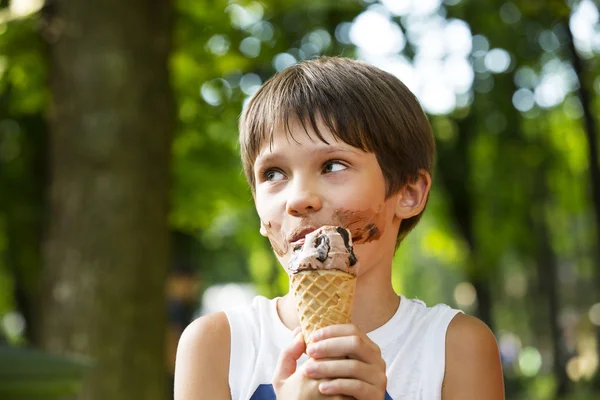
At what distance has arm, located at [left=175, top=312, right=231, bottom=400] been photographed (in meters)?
2.21

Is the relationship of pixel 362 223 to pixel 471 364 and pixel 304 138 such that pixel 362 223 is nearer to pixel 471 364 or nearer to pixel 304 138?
pixel 304 138

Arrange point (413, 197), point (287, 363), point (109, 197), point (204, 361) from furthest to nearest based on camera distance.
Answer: point (109, 197), point (413, 197), point (204, 361), point (287, 363)

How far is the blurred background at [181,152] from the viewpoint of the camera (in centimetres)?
731

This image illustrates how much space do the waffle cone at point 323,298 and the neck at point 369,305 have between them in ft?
0.94

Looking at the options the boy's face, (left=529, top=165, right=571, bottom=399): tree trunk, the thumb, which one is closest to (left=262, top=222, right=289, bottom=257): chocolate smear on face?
the boy's face

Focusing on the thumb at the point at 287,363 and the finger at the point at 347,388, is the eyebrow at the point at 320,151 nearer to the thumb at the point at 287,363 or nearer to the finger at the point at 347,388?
A: the thumb at the point at 287,363

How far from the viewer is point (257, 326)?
2326 millimetres

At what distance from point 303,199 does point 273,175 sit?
0.51 ft

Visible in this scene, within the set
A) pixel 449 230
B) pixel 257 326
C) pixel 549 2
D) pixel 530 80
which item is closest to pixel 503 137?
pixel 530 80

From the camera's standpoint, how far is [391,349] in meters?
2.24

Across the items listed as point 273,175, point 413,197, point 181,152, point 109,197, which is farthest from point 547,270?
point 273,175

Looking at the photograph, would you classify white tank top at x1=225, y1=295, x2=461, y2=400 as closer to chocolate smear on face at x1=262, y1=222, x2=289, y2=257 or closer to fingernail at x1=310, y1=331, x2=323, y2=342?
chocolate smear on face at x1=262, y1=222, x2=289, y2=257

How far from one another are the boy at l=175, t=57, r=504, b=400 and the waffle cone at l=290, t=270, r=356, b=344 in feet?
0.67

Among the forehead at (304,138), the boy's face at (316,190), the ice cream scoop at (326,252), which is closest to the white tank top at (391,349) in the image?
the boy's face at (316,190)
